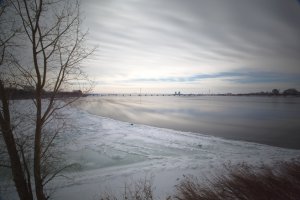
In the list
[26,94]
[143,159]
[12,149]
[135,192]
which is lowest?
[135,192]

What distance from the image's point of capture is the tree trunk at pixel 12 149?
7371mm

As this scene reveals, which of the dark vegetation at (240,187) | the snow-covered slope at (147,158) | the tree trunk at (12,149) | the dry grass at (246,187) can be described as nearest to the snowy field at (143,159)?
the snow-covered slope at (147,158)

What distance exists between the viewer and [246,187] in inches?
345

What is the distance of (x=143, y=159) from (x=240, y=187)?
7.53 m

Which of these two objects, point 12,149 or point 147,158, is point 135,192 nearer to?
point 147,158

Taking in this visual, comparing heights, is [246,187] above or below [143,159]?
above

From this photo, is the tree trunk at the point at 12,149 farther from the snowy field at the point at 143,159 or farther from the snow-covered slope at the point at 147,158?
the snow-covered slope at the point at 147,158

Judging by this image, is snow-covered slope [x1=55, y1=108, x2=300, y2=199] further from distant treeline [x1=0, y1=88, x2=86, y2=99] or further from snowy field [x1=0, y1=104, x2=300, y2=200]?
distant treeline [x1=0, y1=88, x2=86, y2=99]

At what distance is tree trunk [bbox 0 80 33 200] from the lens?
7371mm

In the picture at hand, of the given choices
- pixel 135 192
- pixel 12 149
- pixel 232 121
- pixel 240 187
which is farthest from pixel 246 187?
pixel 232 121

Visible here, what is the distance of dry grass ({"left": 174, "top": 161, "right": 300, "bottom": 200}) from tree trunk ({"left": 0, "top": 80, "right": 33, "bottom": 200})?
6.17 m

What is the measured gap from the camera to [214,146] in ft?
58.0

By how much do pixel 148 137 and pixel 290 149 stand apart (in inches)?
505

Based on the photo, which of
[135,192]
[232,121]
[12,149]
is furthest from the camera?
[232,121]
